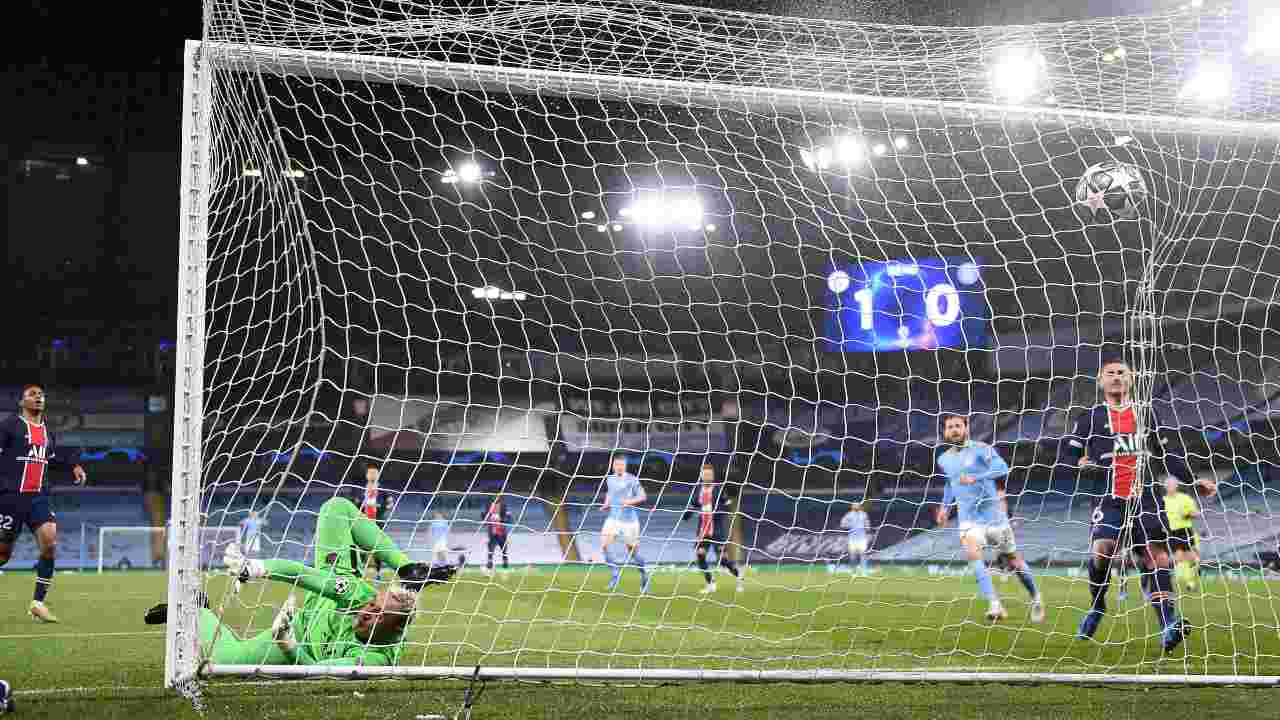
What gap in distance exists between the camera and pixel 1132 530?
6105 mm

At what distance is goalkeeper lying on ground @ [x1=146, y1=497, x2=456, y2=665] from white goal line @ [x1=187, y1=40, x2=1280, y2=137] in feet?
6.76

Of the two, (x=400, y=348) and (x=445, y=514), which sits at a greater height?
(x=400, y=348)

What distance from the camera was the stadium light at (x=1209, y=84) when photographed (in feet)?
20.3

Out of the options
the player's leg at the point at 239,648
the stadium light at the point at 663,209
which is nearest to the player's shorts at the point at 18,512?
the player's leg at the point at 239,648

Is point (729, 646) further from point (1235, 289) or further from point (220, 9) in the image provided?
point (1235, 289)

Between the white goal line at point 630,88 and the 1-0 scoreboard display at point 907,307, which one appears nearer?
the white goal line at point 630,88

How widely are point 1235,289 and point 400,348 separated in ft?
46.2

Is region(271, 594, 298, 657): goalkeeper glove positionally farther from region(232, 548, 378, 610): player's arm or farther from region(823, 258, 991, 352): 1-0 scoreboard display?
region(823, 258, 991, 352): 1-0 scoreboard display

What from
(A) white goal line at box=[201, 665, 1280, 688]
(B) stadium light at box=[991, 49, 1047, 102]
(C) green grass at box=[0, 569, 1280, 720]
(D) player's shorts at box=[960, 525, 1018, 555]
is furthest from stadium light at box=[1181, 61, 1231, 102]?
(A) white goal line at box=[201, 665, 1280, 688]

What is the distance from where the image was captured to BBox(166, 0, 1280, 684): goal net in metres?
5.20

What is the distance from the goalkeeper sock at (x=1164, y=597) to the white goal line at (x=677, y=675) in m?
1.37

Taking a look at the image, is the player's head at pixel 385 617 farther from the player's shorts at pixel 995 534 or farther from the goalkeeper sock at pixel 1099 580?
the player's shorts at pixel 995 534

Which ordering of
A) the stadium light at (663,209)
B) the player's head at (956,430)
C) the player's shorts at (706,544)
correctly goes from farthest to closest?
the stadium light at (663,209) → the player's head at (956,430) → the player's shorts at (706,544)

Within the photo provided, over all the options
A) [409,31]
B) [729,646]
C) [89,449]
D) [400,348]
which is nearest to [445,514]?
[400,348]
